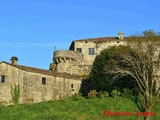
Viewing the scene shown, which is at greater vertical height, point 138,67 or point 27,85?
point 138,67

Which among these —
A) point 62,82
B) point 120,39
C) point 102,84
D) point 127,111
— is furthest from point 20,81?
point 120,39

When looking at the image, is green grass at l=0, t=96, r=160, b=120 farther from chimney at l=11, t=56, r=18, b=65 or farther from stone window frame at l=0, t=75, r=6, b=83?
chimney at l=11, t=56, r=18, b=65

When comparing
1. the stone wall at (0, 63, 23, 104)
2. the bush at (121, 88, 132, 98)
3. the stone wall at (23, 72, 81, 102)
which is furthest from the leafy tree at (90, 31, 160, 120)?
the stone wall at (0, 63, 23, 104)

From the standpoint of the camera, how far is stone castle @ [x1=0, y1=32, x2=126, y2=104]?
62688mm

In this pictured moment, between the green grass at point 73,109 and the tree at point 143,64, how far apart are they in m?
3.18

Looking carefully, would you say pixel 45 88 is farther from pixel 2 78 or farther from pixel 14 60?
pixel 14 60

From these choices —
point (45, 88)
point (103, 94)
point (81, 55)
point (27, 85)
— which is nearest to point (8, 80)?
point (27, 85)

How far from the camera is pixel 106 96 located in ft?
191

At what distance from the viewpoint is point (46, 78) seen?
6538 cm

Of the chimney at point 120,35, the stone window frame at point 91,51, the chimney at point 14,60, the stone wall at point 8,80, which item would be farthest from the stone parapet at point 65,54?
the stone wall at point 8,80

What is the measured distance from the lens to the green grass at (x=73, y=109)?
49500 mm

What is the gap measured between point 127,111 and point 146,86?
15.2 ft

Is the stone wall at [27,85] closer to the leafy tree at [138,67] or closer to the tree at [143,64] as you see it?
the leafy tree at [138,67]

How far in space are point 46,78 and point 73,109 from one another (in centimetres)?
1393
